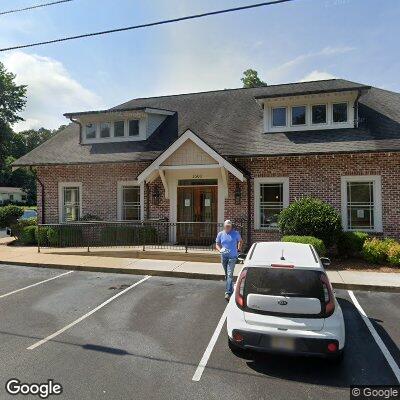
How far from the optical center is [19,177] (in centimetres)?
7719

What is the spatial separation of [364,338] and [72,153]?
15.4 meters

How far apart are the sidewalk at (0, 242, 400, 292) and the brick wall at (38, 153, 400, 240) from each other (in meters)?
3.09

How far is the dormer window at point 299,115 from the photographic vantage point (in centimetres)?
1588

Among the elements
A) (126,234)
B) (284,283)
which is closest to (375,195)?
(126,234)

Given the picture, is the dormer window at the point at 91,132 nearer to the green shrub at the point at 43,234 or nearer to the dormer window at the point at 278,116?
the green shrub at the point at 43,234

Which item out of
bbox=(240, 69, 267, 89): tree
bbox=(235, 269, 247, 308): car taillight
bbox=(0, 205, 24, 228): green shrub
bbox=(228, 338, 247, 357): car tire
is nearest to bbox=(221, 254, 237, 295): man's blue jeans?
bbox=(228, 338, 247, 357): car tire

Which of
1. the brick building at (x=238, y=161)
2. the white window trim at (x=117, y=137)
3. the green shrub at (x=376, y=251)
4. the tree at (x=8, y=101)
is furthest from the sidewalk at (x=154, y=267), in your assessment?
the tree at (x=8, y=101)

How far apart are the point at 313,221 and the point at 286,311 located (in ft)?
24.6

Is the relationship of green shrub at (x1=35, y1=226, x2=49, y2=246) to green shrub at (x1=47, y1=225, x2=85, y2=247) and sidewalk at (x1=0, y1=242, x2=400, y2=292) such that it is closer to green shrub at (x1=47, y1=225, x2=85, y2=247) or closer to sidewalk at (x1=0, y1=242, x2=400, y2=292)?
green shrub at (x1=47, y1=225, x2=85, y2=247)

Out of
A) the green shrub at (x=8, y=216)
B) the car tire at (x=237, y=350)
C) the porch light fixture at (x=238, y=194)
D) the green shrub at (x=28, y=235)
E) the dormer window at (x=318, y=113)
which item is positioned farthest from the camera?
the green shrub at (x=8, y=216)

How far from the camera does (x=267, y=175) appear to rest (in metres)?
14.8

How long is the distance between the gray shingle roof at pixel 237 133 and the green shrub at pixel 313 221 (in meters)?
2.35

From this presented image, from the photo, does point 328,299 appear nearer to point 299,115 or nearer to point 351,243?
point 351,243

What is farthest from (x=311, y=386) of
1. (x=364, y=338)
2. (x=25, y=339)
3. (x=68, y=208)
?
(x=68, y=208)
